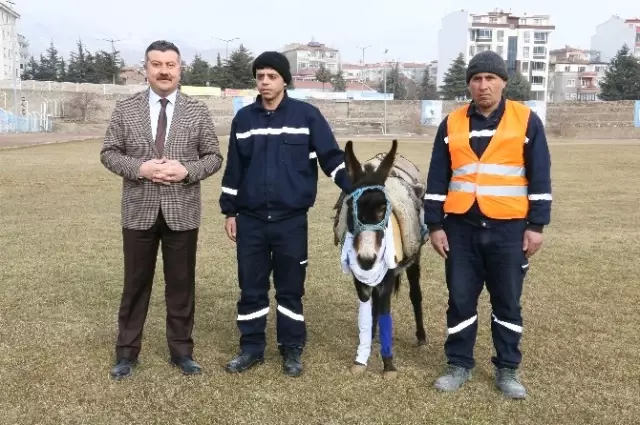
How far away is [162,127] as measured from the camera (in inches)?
172

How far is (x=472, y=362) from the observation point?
4508 millimetres

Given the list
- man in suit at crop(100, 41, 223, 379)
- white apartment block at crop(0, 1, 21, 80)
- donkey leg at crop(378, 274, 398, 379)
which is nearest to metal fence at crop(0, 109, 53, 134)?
white apartment block at crop(0, 1, 21, 80)

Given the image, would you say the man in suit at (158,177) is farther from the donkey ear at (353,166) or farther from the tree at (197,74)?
the tree at (197,74)

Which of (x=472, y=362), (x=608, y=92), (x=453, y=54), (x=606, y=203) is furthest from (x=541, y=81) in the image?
(x=472, y=362)

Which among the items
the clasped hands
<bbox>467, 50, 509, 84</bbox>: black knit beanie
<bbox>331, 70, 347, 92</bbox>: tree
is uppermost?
<bbox>331, 70, 347, 92</bbox>: tree

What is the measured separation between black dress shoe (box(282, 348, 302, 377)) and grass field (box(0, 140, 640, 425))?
0.27 ft

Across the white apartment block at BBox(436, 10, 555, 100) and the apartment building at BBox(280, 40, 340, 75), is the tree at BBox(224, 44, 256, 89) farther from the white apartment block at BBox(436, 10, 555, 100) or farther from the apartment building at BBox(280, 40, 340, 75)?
the apartment building at BBox(280, 40, 340, 75)

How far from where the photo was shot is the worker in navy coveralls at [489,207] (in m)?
4.07

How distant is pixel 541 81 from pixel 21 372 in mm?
98259

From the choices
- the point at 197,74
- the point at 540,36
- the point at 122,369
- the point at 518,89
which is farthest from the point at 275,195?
the point at 540,36

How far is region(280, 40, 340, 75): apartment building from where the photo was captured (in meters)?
125

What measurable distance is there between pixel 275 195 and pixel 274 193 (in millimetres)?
16

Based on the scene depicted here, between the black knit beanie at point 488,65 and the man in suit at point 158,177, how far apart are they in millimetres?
1822

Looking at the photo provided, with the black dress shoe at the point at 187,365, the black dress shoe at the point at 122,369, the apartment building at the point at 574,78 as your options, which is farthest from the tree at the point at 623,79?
the black dress shoe at the point at 122,369
